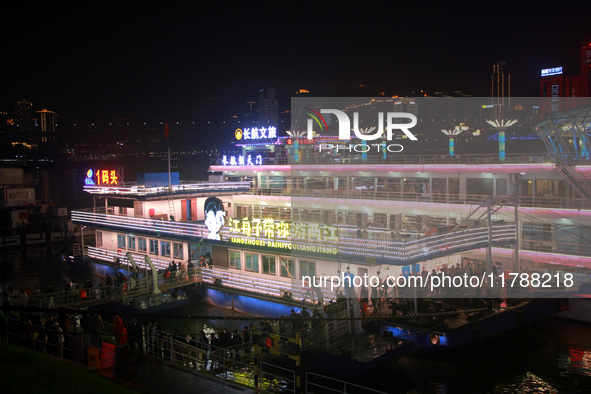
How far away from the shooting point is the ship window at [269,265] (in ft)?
91.6

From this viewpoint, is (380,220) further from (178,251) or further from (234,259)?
(178,251)

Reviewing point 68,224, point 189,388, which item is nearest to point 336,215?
point 189,388

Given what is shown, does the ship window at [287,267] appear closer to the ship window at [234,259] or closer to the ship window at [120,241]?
the ship window at [234,259]

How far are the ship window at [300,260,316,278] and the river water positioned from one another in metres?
4.15

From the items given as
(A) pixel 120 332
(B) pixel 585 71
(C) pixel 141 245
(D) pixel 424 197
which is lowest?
(A) pixel 120 332

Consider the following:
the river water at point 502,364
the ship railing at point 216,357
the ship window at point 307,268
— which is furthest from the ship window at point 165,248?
the ship railing at point 216,357

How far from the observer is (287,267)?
27250mm

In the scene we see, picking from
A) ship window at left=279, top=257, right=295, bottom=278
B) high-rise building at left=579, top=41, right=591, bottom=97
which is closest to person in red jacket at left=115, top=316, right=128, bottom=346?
ship window at left=279, top=257, right=295, bottom=278

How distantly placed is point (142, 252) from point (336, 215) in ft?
45.8

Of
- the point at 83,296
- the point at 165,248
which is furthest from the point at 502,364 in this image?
the point at 165,248

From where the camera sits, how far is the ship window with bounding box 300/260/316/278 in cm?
2636

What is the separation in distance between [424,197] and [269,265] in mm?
12987

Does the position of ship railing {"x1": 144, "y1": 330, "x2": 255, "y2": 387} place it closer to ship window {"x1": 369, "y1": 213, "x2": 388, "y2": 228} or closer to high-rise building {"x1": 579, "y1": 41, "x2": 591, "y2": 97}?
ship window {"x1": 369, "y1": 213, "x2": 388, "y2": 228}

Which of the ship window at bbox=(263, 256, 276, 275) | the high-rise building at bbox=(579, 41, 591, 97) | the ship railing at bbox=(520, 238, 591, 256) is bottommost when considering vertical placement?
the ship window at bbox=(263, 256, 276, 275)
